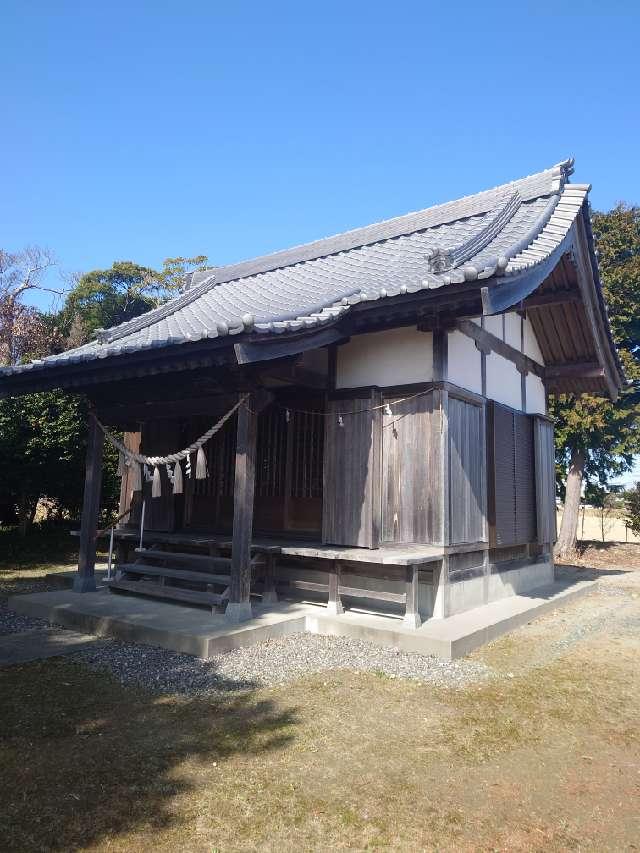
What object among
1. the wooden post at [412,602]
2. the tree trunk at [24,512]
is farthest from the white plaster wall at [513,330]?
the tree trunk at [24,512]

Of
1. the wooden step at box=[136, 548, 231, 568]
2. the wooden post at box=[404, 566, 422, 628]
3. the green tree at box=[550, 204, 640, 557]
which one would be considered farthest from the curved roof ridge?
the green tree at box=[550, 204, 640, 557]

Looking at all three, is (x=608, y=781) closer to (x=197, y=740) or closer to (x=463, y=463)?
(x=197, y=740)

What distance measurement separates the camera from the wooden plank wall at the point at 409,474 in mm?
7008

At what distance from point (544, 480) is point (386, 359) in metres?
4.26

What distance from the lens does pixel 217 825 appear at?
2879 millimetres

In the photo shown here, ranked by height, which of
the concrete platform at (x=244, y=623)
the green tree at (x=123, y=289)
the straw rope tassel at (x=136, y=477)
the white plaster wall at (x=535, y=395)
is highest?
the green tree at (x=123, y=289)

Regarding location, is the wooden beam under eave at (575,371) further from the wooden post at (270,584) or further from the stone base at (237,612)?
the stone base at (237,612)

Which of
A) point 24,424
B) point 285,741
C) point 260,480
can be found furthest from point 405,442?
point 24,424

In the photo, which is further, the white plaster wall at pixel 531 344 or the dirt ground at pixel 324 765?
the white plaster wall at pixel 531 344

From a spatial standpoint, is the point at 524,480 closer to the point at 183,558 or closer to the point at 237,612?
the point at 237,612

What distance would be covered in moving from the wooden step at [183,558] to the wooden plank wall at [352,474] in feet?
4.44

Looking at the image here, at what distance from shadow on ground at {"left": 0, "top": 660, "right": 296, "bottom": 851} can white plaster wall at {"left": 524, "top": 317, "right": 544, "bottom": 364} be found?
7763 millimetres

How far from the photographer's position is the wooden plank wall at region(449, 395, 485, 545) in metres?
7.20

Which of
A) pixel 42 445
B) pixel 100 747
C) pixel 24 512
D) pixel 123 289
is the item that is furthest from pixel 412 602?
pixel 123 289
